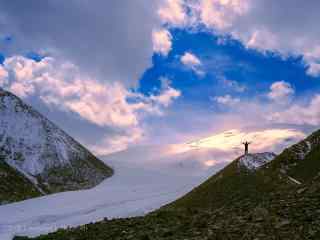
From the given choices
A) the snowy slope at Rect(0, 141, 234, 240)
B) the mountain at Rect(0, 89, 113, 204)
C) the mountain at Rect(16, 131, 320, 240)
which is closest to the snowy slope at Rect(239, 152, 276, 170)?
the snowy slope at Rect(0, 141, 234, 240)

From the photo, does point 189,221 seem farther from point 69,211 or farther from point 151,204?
point 69,211

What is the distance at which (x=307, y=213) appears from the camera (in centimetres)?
1529

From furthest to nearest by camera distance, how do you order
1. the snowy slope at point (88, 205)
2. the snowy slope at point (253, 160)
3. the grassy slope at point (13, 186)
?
the grassy slope at point (13, 186), the snowy slope at point (253, 160), the snowy slope at point (88, 205)

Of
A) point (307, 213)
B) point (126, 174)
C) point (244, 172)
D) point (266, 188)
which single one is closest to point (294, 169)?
point (266, 188)

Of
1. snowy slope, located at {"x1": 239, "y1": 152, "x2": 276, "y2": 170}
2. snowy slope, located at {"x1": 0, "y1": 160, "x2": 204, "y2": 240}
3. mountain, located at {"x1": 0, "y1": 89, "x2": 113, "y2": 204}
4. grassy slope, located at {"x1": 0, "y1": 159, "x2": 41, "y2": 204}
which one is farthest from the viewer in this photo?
mountain, located at {"x1": 0, "y1": 89, "x2": 113, "y2": 204}

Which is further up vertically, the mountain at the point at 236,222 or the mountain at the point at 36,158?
the mountain at the point at 36,158

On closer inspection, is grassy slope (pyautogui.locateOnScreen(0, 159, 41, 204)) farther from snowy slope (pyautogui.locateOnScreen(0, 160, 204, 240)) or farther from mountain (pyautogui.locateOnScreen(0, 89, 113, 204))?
snowy slope (pyautogui.locateOnScreen(0, 160, 204, 240))

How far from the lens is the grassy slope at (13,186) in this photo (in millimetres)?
72062

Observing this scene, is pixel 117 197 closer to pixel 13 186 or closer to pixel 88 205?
pixel 88 205

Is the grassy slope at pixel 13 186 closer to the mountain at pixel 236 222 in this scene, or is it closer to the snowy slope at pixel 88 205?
the snowy slope at pixel 88 205

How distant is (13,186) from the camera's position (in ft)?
250

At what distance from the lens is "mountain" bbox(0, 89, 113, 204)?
80.8 metres

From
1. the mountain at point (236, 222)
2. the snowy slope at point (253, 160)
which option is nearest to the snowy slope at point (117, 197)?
the snowy slope at point (253, 160)

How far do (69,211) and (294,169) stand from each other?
129 feet
